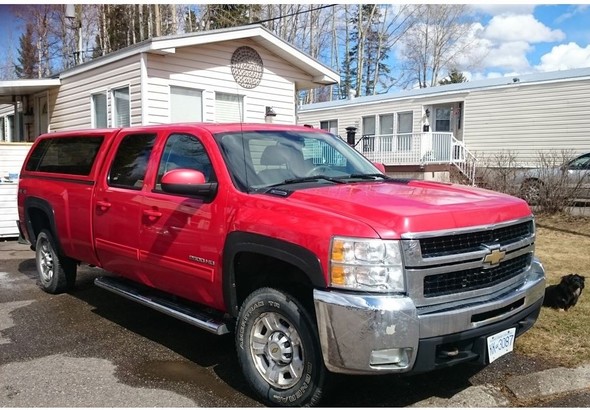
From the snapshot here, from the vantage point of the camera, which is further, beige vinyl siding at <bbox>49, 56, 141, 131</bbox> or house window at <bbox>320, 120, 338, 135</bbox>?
house window at <bbox>320, 120, 338, 135</bbox>

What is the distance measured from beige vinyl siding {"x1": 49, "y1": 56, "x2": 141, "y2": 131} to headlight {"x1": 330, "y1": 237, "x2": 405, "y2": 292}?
30.6 feet

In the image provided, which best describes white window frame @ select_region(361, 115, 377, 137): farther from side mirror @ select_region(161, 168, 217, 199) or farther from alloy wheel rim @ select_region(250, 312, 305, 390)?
alloy wheel rim @ select_region(250, 312, 305, 390)

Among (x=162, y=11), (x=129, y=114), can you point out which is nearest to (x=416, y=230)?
(x=129, y=114)

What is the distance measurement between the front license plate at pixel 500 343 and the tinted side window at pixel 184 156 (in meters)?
2.27

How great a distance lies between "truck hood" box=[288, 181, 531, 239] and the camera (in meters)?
3.06

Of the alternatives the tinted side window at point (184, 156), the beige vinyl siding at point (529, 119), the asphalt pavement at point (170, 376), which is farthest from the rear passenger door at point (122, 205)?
the beige vinyl siding at point (529, 119)

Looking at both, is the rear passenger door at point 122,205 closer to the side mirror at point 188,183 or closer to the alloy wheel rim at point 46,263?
the side mirror at point 188,183

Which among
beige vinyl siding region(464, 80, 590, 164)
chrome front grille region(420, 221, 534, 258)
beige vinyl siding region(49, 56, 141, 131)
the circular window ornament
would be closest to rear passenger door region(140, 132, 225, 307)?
chrome front grille region(420, 221, 534, 258)

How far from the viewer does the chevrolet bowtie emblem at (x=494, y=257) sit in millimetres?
3300

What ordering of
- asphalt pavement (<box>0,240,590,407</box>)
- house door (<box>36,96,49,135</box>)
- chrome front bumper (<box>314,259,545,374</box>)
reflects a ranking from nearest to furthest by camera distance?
1. chrome front bumper (<box>314,259,545,374</box>)
2. asphalt pavement (<box>0,240,590,407</box>)
3. house door (<box>36,96,49,135</box>)

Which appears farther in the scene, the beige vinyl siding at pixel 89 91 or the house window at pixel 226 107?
the house window at pixel 226 107

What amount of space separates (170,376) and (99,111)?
1042 centimetres

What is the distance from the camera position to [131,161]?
16.3 ft

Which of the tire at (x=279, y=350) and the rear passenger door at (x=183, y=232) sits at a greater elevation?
the rear passenger door at (x=183, y=232)
